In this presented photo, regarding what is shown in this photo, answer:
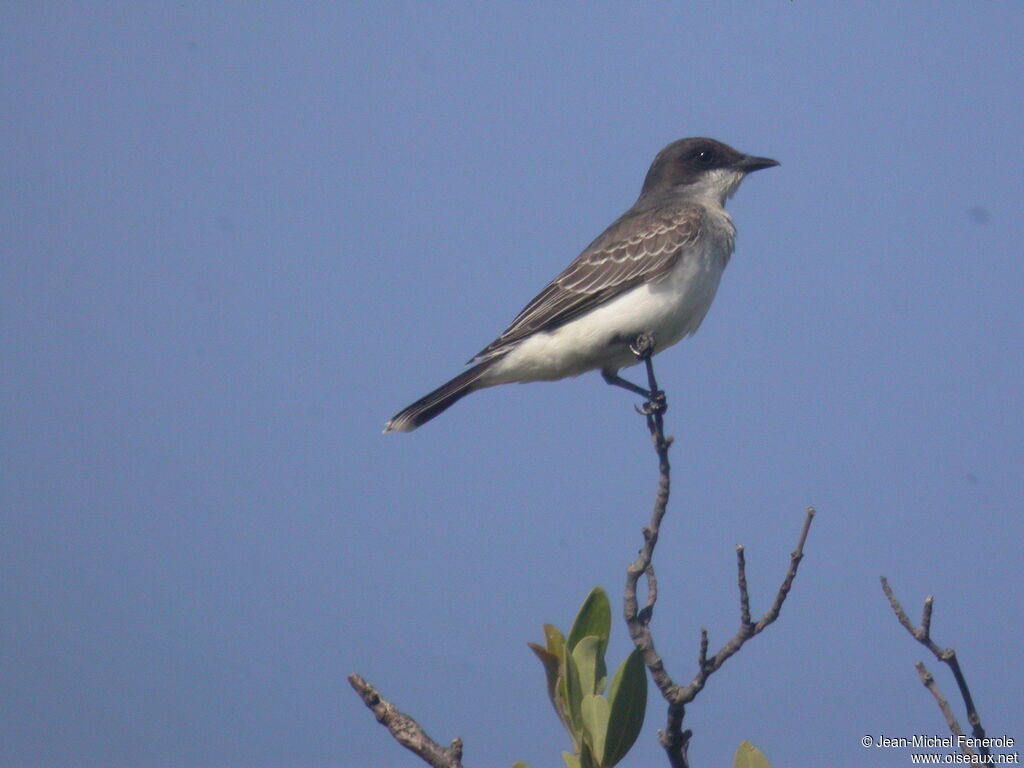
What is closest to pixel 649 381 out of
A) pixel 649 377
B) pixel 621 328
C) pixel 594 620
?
pixel 649 377

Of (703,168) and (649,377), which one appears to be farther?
(703,168)

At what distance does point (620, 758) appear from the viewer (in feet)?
11.9

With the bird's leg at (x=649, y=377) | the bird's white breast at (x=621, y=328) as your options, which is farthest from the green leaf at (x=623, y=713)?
the bird's white breast at (x=621, y=328)

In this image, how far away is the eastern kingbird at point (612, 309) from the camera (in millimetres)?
7152

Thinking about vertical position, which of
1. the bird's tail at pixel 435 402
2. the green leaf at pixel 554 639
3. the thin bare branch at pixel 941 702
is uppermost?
the bird's tail at pixel 435 402

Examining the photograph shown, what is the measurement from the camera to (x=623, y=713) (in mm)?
3635

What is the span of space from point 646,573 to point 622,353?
9.47 ft

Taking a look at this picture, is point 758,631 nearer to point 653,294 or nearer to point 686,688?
point 686,688

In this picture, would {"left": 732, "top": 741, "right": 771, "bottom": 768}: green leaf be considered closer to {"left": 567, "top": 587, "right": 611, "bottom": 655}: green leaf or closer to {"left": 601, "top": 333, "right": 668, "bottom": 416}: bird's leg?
{"left": 567, "top": 587, "right": 611, "bottom": 655}: green leaf

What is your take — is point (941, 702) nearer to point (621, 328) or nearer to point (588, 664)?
point (588, 664)

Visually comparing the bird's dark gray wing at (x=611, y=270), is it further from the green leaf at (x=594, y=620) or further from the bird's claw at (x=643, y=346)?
the green leaf at (x=594, y=620)

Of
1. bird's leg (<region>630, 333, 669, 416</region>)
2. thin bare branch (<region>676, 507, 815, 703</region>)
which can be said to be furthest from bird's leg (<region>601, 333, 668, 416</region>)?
thin bare branch (<region>676, 507, 815, 703</region>)

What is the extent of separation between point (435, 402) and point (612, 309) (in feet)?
4.13

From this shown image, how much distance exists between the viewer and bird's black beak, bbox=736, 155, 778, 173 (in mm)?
8672
